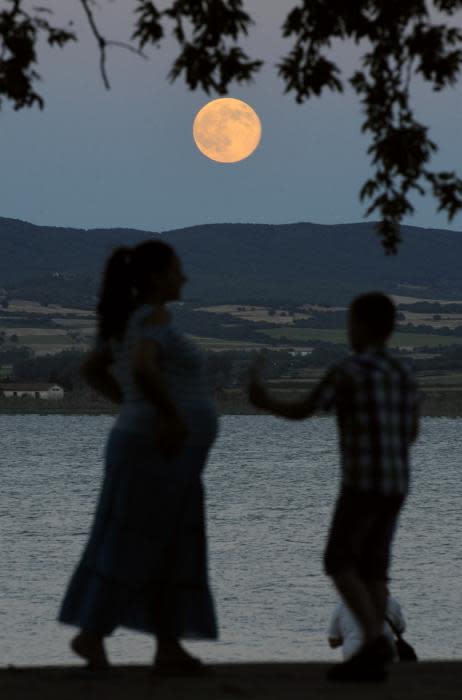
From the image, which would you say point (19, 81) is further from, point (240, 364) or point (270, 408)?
point (240, 364)

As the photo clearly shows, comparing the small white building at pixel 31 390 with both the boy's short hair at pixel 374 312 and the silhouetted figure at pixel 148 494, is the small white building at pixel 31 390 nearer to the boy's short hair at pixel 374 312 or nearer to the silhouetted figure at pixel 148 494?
the silhouetted figure at pixel 148 494

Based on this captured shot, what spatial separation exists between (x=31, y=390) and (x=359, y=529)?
183 metres

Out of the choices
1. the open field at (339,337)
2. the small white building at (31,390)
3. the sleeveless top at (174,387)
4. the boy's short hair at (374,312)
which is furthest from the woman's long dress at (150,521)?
the small white building at (31,390)

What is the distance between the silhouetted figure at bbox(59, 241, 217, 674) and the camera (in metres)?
6.90

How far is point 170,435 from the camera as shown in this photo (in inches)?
265

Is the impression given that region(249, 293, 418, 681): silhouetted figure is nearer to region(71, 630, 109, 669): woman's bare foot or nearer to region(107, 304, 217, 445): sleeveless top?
region(107, 304, 217, 445): sleeveless top

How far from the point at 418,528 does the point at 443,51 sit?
75.9 m

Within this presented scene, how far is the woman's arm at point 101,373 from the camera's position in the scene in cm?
720

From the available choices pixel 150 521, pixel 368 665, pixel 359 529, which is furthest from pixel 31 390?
pixel 359 529

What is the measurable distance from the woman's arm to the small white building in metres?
175

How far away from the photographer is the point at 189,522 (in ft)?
23.1

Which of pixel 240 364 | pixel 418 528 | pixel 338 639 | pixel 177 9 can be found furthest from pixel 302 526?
pixel 240 364

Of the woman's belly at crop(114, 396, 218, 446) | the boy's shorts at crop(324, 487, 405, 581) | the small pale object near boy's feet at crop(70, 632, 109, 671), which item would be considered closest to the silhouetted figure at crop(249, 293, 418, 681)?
the boy's shorts at crop(324, 487, 405, 581)

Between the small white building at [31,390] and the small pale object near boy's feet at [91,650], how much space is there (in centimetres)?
17563
